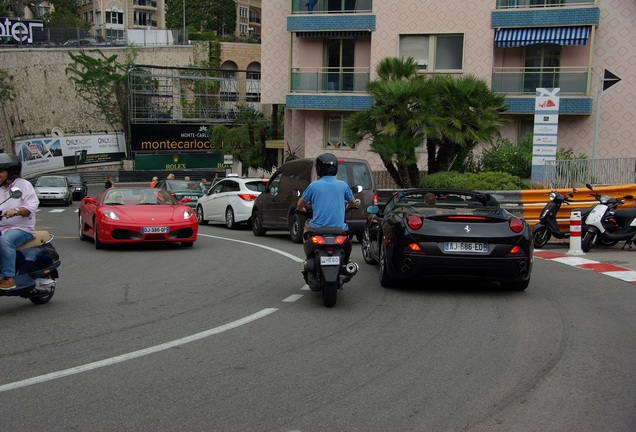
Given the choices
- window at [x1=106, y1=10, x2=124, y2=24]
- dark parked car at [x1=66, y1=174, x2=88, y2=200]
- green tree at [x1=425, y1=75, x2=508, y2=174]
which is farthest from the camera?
window at [x1=106, y1=10, x2=124, y2=24]

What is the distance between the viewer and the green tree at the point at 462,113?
2459 cm

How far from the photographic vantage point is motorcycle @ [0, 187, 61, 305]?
864cm

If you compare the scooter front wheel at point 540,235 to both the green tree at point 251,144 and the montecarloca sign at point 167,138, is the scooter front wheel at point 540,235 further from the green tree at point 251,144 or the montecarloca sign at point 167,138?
the montecarloca sign at point 167,138

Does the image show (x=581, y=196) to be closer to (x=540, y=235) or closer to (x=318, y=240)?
(x=540, y=235)

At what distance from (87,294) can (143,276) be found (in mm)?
1737

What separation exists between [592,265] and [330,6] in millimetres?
24111

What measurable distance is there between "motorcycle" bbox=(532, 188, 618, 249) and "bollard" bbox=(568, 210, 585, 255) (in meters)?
0.61

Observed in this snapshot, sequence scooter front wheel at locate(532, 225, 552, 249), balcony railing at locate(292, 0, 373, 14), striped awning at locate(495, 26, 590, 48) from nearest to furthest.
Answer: scooter front wheel at locate(532, 225, 552, 249) → striped awning at locate(495, 26, 590, 48) → balcony railing at locate(292, 0, 373, 14)

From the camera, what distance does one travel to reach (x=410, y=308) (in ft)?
30.3

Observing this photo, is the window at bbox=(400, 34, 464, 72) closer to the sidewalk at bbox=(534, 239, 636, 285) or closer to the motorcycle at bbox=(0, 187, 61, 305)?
the sidewalk at bbox=(534, 239, 636, 285)

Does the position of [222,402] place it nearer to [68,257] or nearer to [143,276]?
[143,276]

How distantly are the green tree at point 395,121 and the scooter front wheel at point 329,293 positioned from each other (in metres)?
16.2

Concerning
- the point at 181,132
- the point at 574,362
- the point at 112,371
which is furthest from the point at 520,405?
the point at 181,132

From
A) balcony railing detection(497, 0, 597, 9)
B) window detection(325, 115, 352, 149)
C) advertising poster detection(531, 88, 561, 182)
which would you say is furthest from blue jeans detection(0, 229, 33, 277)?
window detection(325, 115, 352, 149)
